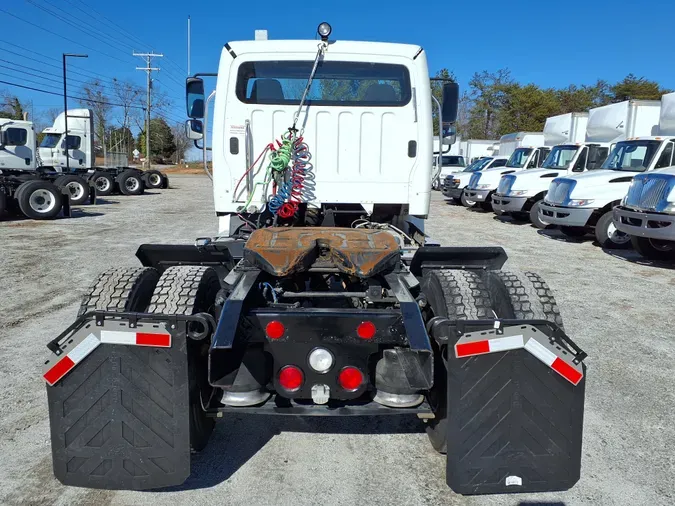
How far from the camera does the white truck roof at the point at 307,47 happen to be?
500 centimetres

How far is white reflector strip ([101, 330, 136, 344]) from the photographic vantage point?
2729 mm

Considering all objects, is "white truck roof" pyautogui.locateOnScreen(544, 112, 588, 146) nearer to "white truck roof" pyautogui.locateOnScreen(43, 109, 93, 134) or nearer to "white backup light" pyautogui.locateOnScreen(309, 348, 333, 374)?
"white backup light" pyautogui.locateOnScreen(309, 348, 333, 374)

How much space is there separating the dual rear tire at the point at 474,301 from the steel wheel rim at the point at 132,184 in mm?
24240

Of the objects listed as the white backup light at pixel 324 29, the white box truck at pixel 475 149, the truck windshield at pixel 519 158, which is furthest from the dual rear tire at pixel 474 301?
the white box truck at pixel 475 149

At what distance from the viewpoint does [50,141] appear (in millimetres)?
23375

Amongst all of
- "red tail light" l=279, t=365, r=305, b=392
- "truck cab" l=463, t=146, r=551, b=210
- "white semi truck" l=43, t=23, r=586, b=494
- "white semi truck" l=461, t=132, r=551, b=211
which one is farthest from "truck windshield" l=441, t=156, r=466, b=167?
"red tail light" l=279, t=365, r=305, b=392

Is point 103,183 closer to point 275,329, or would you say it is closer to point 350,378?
point 275,329

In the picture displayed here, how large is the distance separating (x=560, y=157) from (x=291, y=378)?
15267 millimetres

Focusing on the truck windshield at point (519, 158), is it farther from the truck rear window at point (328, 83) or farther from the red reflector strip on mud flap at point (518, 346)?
the red reflector strip on mud flap at point (518, 346)

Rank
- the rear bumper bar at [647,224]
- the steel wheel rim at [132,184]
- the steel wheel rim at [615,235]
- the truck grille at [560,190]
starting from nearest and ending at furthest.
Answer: the rear bumper bar at [647,224]
the steel wheel rim at [615,235]
the truck grille at [560,190]
the steel wheel rim at [132,184]

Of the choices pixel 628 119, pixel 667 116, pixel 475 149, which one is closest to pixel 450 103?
pixel 667 116

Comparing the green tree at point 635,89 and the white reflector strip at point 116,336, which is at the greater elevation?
A: the green tree at point 635,89

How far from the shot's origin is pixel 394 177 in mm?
5078

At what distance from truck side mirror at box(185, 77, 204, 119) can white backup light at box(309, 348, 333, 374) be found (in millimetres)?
3231
